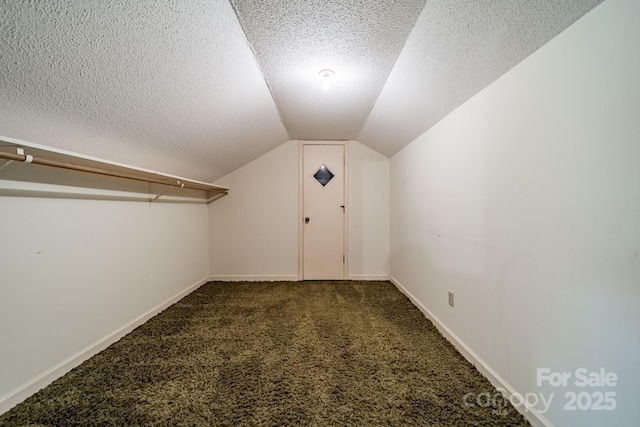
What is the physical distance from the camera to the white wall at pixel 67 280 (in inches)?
43.5

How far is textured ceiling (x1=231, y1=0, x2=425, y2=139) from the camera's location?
3.35ft

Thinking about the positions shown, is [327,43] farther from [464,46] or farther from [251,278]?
[251,278]

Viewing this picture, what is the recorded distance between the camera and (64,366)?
1.30 meters

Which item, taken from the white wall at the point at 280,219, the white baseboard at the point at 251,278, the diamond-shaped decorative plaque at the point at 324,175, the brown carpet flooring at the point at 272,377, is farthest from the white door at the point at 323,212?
the brown carpet flooring at the point at 272,377

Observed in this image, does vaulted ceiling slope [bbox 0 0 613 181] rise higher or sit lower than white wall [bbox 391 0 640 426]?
higher

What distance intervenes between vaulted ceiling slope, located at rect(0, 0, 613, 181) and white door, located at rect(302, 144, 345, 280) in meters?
1.29

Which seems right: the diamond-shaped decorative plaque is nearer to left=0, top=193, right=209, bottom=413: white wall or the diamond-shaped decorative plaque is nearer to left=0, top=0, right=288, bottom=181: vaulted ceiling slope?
left=0, top=0, right=288, bottom=181: vaulted ceiling slope

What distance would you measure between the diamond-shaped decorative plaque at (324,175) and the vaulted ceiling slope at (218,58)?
4.34 feet

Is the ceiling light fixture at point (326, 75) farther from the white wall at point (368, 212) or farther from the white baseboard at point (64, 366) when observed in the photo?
the white baseboard at point (64, 366)

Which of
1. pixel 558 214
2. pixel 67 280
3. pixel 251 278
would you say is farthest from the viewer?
pixel 251 278

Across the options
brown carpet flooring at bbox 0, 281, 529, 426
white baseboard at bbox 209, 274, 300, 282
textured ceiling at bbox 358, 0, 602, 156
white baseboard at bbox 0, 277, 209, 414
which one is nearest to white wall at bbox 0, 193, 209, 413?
white baseboard at bbox 0, 277, 209, 414

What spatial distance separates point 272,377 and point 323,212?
2115 millimetres

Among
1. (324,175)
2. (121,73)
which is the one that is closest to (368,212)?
(324,175)

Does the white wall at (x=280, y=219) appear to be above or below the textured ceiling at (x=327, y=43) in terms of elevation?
below
